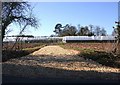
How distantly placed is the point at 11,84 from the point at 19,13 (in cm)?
2533

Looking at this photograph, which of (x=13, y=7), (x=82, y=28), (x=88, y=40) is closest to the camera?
(x=13, y=7)

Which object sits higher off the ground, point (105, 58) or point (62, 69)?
point (105, 58)

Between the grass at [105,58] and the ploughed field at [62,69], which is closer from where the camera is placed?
the ploughed field at [62,69]

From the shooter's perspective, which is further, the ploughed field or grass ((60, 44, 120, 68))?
grass ((60, 44, 120, 68))

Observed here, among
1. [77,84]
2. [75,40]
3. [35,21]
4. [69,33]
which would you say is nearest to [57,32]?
[69,33]

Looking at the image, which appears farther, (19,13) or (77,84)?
(19,13)

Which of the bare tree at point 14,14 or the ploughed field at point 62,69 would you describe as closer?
the ploughed field at point 62,69

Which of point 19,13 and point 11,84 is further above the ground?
point 19,13

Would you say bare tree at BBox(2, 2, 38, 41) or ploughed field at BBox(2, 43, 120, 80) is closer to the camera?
ploughed field at BBox(2, 43, 120, 80)

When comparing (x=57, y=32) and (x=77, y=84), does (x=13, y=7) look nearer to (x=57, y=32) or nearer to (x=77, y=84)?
(x=77, y=84)

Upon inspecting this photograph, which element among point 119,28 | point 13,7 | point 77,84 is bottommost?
point 77,84

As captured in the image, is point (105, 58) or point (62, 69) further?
point (105, 58)

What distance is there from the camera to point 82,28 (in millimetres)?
122938

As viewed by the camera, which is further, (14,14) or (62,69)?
(14,14)
